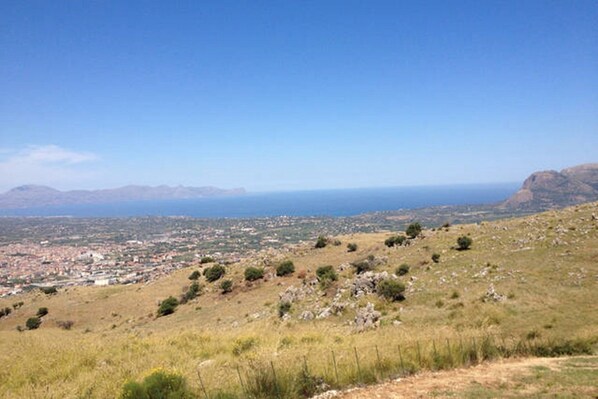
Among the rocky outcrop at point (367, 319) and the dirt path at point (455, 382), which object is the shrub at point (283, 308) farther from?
the dirt path at point (455, 382)

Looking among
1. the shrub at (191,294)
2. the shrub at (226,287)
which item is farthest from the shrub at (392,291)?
the shrub at (191,294)

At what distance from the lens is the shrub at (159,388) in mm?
8719

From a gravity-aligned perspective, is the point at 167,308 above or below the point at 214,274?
below

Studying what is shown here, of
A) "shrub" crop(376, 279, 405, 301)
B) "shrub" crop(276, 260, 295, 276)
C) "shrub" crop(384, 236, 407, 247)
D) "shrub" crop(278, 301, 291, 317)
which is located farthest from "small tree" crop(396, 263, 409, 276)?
"shrub" crop(276, 260, 295, 276)

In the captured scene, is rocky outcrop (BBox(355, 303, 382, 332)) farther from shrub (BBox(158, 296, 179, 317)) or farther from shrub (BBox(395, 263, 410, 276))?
shrub (BBox(158, 296, 179, 317))

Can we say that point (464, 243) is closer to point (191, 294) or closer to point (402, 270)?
point (402, 270)

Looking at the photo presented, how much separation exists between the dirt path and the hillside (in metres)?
0.58

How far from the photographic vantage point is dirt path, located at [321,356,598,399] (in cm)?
880

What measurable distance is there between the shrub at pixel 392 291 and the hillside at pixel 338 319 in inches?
22.0

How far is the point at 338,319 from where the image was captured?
2148cm

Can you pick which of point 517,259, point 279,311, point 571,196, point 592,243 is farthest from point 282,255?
point 571,196

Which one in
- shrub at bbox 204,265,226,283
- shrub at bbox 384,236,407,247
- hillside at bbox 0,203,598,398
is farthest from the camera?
shrub at bbox 204,265,226,283

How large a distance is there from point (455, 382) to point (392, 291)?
13400mm

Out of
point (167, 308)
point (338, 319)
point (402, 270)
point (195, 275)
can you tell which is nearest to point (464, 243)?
point (402, 270)
